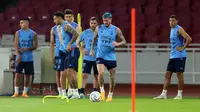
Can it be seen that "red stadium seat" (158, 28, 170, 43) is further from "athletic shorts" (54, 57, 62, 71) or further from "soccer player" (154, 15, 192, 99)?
"athletic shorts" (54, 57, 62, 71)

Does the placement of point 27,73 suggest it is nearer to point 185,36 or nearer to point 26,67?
point 26,67

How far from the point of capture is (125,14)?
1109 inches

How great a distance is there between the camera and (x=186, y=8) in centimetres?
2809

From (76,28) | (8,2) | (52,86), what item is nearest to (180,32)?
(76,28)

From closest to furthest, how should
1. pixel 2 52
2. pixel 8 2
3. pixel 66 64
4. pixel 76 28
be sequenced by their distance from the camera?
pixel 66 64, pixel 76 28, pixel 2 52, pixel 8 2

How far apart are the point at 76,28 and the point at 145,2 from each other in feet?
41.4

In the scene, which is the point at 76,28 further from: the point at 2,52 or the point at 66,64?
the point at 2,52

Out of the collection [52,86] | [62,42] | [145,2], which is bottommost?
[52,86]

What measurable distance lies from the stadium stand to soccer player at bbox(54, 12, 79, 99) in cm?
1042

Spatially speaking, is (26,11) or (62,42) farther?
(26,11)

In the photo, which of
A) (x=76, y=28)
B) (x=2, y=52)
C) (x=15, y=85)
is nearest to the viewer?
(x=76, y=28)

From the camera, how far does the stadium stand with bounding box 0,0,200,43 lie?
27062 millimetres

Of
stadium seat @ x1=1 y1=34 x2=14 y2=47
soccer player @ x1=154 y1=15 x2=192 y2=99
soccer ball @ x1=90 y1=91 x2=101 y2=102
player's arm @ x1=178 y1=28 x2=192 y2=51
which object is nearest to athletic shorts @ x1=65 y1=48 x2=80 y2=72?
soccer ball @ x1=90 y1=91 x2=101 y2=102

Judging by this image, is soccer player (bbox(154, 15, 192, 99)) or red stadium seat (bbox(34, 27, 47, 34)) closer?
soccer player (bbox(154, 15, 192, 99))
